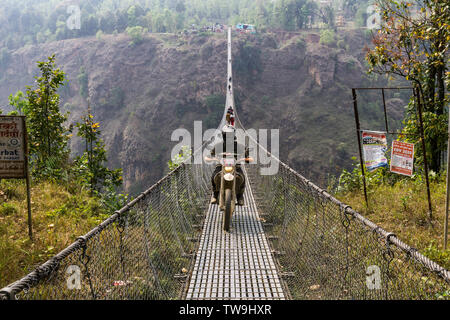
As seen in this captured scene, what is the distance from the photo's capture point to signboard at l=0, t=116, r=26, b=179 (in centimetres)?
285

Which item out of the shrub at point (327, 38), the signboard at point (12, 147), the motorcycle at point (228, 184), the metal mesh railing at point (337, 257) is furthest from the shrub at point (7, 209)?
the shrub at point (327, 38)

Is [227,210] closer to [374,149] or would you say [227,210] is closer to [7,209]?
[374,149]

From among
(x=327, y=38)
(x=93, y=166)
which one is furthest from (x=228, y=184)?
(x=327, y=38)

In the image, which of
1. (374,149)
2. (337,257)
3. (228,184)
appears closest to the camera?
(337,257)

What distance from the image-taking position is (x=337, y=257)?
2.64m

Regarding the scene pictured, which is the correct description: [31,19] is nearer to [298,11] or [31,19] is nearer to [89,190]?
[298,11]

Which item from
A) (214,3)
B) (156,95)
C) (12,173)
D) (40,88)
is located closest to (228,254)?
(12,173)

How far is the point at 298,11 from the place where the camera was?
5300 cm

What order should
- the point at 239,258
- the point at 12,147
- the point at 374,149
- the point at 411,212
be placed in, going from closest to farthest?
the point at 12,147, the point at 239,258, the point at 374,149, the point at 411,212

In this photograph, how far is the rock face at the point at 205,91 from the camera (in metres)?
31.5

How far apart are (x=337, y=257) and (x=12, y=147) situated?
9.43 ft

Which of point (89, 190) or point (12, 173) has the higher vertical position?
point (12, 173)

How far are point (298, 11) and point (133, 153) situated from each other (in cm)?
3682

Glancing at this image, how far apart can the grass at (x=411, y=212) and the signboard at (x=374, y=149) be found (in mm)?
651
